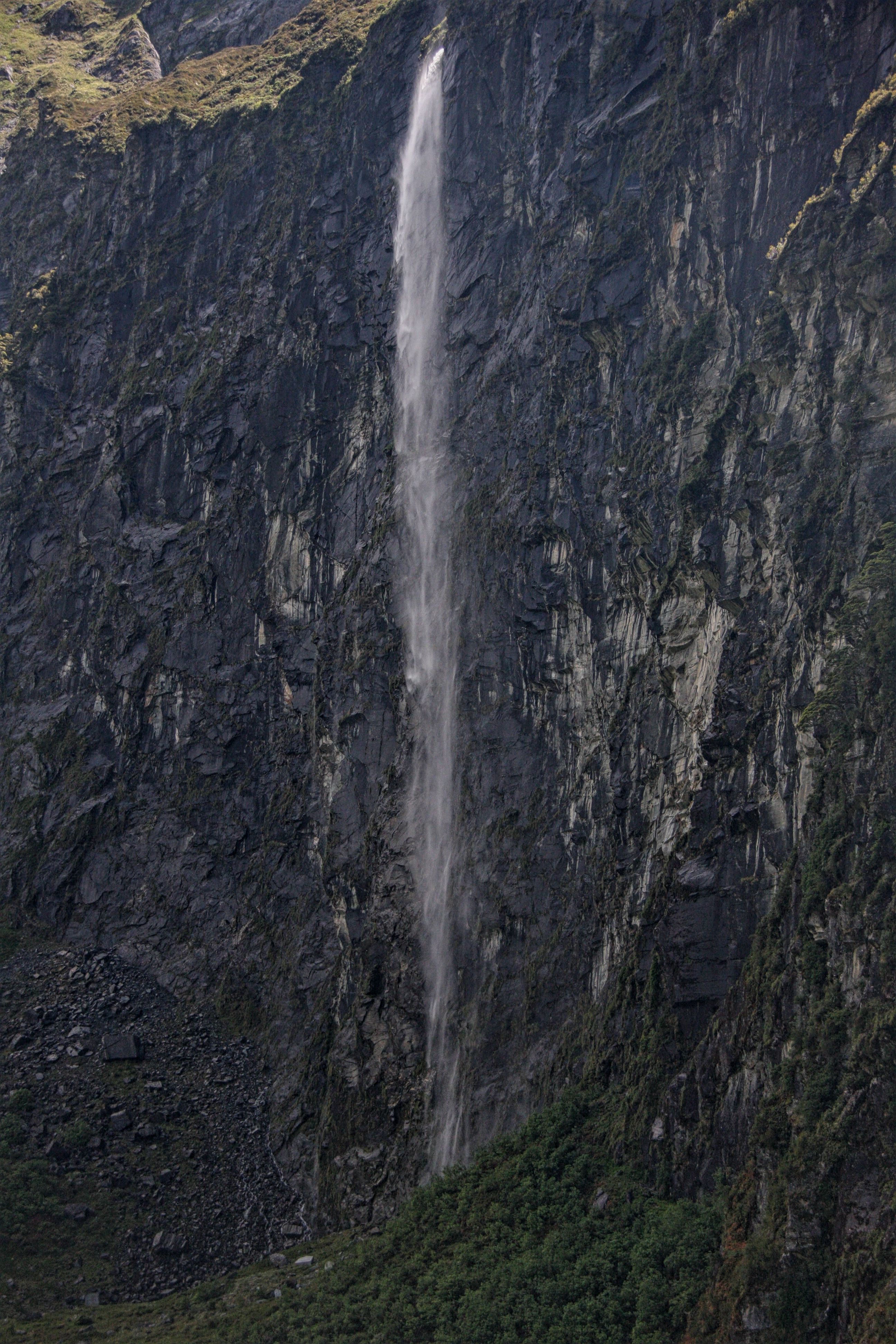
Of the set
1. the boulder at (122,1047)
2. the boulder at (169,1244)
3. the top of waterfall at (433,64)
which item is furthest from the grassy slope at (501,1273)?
the top of waterfall at (433,64)

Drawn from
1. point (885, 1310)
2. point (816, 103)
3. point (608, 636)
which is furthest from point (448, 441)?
point (885, 1310)

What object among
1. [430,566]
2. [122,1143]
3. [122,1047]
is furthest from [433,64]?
[122,1143]

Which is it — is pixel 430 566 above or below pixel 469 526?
below

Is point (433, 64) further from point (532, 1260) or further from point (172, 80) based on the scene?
point (532, 1260)

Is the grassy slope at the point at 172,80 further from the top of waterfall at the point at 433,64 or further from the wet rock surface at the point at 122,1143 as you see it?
the wet rock surface at the point at 122,1143

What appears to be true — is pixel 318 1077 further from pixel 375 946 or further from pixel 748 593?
pixel 748 593

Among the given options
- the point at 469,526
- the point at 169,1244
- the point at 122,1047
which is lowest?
the point at 169,1244
